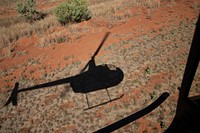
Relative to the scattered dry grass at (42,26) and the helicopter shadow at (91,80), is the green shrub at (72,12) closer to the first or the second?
the scattered dry grass at (42,26)

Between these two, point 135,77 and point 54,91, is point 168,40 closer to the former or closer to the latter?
point 135,77

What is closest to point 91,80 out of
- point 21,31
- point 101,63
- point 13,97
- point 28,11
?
point 101,63

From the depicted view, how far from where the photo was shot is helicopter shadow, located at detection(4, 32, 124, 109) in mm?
7020

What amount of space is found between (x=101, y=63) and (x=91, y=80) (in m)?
1.41

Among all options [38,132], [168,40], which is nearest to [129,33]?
[168,40]

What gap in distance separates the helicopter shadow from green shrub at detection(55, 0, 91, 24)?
6.17 meters

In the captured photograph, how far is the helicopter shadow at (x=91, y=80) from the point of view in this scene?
7020mm

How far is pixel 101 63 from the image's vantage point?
Answer: 8562 millimetres

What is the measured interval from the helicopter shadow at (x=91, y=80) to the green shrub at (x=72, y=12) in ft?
20.3

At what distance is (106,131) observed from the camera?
207 inches

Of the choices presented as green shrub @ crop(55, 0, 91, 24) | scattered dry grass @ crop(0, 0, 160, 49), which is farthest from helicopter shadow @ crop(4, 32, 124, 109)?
green shrub @ crop(55, 0, 91, 24)

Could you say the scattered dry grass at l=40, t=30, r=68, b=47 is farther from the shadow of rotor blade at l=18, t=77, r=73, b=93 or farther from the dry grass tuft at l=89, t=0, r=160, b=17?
the dry grass tuft at l=89, t=0, r=160, b=17

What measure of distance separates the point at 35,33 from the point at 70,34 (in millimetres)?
2874

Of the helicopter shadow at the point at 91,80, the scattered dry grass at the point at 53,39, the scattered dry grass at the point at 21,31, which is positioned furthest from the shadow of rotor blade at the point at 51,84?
the scattered dry grass at the point at 21,31
